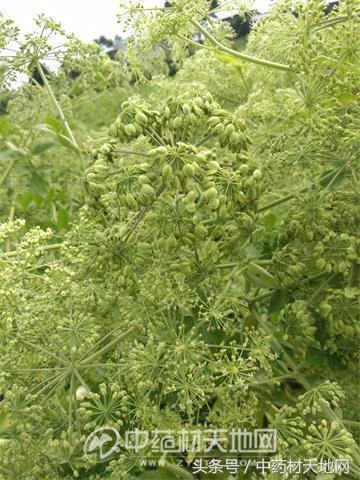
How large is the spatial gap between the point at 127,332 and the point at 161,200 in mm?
451

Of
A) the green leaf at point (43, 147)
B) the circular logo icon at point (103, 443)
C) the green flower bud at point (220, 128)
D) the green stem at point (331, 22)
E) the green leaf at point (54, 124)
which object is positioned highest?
the green stem at point (331, 22)

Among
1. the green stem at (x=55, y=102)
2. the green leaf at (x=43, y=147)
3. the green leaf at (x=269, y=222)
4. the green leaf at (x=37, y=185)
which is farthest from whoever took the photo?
the green leaf at (x=37, y=185)

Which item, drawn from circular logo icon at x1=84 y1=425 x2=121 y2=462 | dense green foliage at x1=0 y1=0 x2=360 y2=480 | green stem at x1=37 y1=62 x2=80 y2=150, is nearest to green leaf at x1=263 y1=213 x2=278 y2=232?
dense green foliage at x1=0 y1=0 x2=360 y2=480

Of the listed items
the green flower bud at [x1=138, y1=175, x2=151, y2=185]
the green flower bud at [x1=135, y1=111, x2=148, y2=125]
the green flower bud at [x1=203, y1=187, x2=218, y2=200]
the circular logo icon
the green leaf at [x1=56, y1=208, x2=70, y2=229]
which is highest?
the green flower bud at [x1=135, y1=111, x2=148, y2=125]

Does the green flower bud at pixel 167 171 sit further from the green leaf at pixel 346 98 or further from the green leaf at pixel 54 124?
the green leaf at pixel 54 124

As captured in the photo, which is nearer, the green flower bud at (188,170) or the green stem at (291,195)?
the green flower bud at (188,170)

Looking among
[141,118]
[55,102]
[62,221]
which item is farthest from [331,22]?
[62,221]

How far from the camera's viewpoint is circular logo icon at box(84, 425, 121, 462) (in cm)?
189

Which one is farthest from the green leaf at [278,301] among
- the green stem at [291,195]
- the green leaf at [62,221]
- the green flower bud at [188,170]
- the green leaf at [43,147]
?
the green leaf at [43,147]

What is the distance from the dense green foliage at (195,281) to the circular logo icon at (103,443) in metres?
0.03

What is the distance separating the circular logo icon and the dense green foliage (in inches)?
1.3

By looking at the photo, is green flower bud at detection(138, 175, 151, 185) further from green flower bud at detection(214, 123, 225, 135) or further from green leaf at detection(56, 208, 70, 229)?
green leaf at detection(56, 208, 70, 229)

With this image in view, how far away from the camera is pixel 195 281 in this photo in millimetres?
2033

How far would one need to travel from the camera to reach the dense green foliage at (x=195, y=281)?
189 cm
